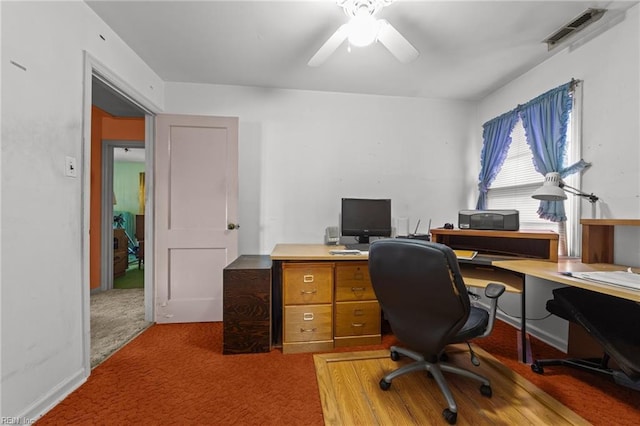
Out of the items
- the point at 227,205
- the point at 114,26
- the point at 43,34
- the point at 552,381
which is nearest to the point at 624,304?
the point at 552,381

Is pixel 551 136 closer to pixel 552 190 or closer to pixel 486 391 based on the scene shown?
pixel 552 190

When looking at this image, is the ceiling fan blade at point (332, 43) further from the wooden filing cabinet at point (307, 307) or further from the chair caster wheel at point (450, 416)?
the chair caster wheel at point (450, 416)

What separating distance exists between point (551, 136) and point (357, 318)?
231cm

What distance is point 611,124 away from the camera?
6.08ft

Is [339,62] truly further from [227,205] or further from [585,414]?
[585,414]

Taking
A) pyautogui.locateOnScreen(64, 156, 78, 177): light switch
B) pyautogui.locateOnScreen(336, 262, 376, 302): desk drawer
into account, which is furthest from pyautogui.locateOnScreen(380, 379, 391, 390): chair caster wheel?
pyautogui.locateOnScreen(64, 156, 78, 177): light switch

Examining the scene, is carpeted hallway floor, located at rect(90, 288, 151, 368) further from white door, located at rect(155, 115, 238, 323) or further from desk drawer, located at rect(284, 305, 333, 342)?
desk drawer, located at rect(284, 305, 333, 342)

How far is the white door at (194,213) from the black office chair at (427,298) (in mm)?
1732

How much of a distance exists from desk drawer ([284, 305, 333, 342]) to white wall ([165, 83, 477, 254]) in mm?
961

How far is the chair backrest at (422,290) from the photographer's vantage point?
1240mm

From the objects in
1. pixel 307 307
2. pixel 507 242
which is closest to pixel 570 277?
pixel 507 242

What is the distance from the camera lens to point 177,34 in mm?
1996

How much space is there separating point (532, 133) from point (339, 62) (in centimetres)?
194

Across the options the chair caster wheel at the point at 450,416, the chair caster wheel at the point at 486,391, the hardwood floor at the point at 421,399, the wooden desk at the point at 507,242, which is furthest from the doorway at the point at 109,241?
the wooden desk at the point at 507,242
